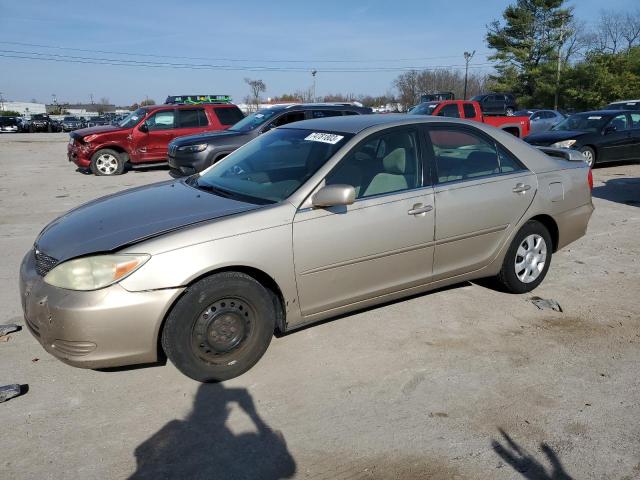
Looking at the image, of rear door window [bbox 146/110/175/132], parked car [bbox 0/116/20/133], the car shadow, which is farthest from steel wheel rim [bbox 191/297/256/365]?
parked car [bbox 0/116/20/133]

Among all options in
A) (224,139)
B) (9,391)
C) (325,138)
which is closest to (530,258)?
(325,138)

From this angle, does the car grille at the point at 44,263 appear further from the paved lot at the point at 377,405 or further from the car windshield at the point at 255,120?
the car windshield at the point at 255,120

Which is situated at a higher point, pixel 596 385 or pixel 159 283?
pixel 159 283

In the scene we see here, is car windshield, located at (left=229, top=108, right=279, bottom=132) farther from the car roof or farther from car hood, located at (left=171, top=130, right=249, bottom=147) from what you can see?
the car roof

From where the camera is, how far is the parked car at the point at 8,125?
129 feet

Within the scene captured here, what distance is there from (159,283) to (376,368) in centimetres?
153

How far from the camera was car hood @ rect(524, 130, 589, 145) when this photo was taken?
12508mm

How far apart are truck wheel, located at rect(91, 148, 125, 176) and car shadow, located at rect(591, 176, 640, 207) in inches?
435

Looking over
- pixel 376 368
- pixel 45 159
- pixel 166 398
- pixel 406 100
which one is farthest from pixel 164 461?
pixel 406 100

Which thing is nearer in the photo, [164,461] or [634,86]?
[164,461]

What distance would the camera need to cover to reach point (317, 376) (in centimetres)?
346

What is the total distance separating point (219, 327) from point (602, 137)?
40.5 feet

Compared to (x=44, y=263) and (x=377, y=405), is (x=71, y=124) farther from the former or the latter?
(x=377, y=405)

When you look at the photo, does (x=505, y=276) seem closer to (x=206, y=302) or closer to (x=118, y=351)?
(x=206, y=302)
